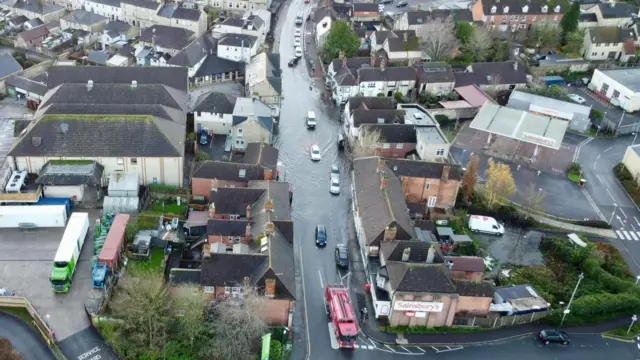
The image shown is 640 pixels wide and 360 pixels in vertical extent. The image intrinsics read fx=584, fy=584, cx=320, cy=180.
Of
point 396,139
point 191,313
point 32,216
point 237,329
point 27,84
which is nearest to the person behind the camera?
point 237,329

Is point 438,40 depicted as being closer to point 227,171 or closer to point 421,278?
point 227,171

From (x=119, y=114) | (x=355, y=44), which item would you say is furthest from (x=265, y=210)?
(x=355, y=44)

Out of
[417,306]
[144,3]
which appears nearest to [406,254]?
[417,306]

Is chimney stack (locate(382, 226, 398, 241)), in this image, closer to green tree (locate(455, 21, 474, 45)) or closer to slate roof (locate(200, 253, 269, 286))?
slate roof (locate(200, 253, 269, 286))

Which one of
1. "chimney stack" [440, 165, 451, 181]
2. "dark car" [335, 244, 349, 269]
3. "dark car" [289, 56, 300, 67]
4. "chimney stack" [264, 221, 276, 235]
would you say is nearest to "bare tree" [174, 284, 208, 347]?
"chimney stack" [264, 221, 276, 235]

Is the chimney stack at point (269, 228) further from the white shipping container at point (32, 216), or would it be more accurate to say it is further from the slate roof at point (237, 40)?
the slate roof at point (237, 40)
